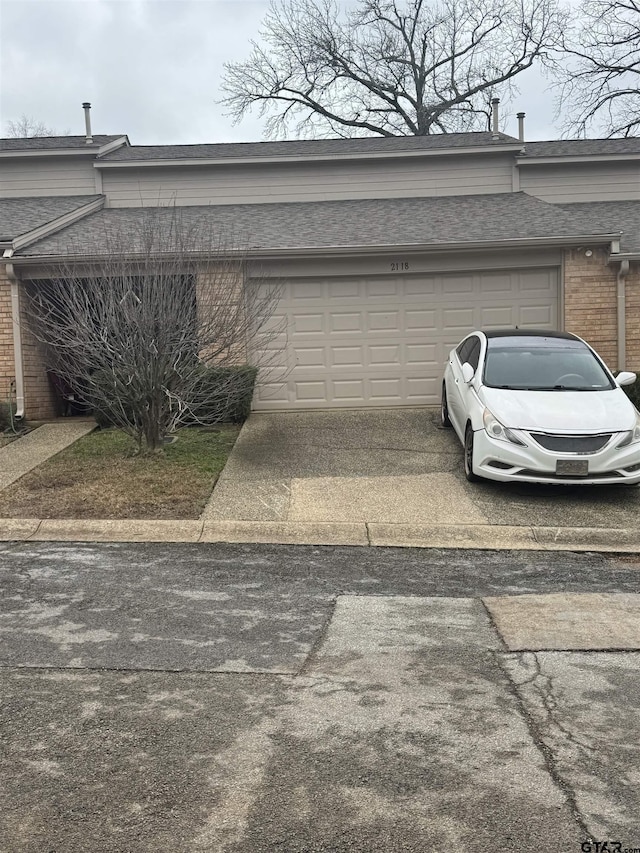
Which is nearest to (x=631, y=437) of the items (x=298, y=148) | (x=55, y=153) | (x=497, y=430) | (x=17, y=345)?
(x=497, y=430)

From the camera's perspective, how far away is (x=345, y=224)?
13844 mm

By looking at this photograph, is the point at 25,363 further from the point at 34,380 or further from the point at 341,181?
the point at 341,181

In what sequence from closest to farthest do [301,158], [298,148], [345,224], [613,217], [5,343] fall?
[5,343]
[345,224]
[613,217]
[301,158]
[298,148]

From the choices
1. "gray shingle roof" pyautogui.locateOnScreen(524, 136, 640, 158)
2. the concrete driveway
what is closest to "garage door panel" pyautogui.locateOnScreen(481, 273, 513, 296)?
the concrete driveway

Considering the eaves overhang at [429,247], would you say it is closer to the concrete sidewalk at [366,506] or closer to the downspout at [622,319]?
the downspout at [622,319]

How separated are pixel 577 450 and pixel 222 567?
153 inches

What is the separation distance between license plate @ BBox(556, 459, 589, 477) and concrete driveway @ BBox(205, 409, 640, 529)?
0.39m

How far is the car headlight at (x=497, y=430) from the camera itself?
780 centimetres

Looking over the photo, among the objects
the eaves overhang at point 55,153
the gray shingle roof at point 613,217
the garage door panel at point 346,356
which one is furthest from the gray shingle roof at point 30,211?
the gray shingle roof at point 613,217

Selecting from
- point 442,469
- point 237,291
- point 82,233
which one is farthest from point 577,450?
point 82,233

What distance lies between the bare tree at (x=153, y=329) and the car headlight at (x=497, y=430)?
10.9 ft

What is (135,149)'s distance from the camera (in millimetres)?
17250

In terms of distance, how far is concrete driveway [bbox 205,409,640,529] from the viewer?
7379mm

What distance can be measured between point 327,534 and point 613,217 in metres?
11.1
